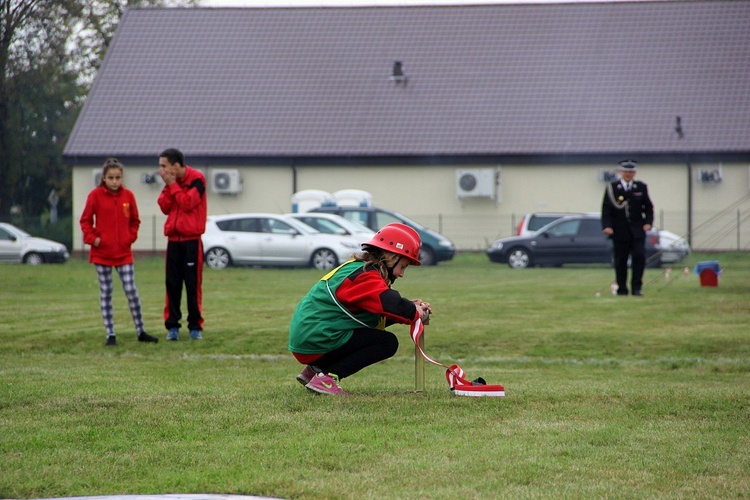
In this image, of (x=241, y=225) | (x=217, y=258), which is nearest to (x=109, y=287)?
(x=217, y=258)

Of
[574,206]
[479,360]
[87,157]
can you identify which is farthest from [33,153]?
[479,360]

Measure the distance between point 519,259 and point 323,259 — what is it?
5.62m

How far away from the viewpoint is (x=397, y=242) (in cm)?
646

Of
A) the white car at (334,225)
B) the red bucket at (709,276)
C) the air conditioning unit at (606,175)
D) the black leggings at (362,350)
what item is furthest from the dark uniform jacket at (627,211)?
the air conditioning unit at (606,175)

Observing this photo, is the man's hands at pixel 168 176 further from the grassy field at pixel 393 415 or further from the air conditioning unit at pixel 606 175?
the air conditioning unit at pixel 606 175

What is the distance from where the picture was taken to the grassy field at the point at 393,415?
4578 millimetres

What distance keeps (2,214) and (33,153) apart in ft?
12.9

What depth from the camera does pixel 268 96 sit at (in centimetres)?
3922

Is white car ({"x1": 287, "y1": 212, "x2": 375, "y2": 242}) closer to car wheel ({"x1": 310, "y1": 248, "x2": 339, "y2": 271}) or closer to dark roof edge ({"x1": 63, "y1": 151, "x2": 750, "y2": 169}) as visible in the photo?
car wheel ({"x1": 310, "y1": 248, "x2": 339, "y2": 271})

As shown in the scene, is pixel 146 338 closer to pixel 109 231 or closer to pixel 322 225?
pixel 109 231

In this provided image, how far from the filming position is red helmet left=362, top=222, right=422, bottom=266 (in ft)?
21.2

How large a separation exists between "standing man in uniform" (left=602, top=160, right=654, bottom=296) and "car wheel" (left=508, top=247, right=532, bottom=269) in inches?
536

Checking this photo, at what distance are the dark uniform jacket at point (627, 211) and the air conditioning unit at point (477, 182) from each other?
826 inches

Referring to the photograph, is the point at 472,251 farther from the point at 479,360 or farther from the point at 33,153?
the point at 479,360
